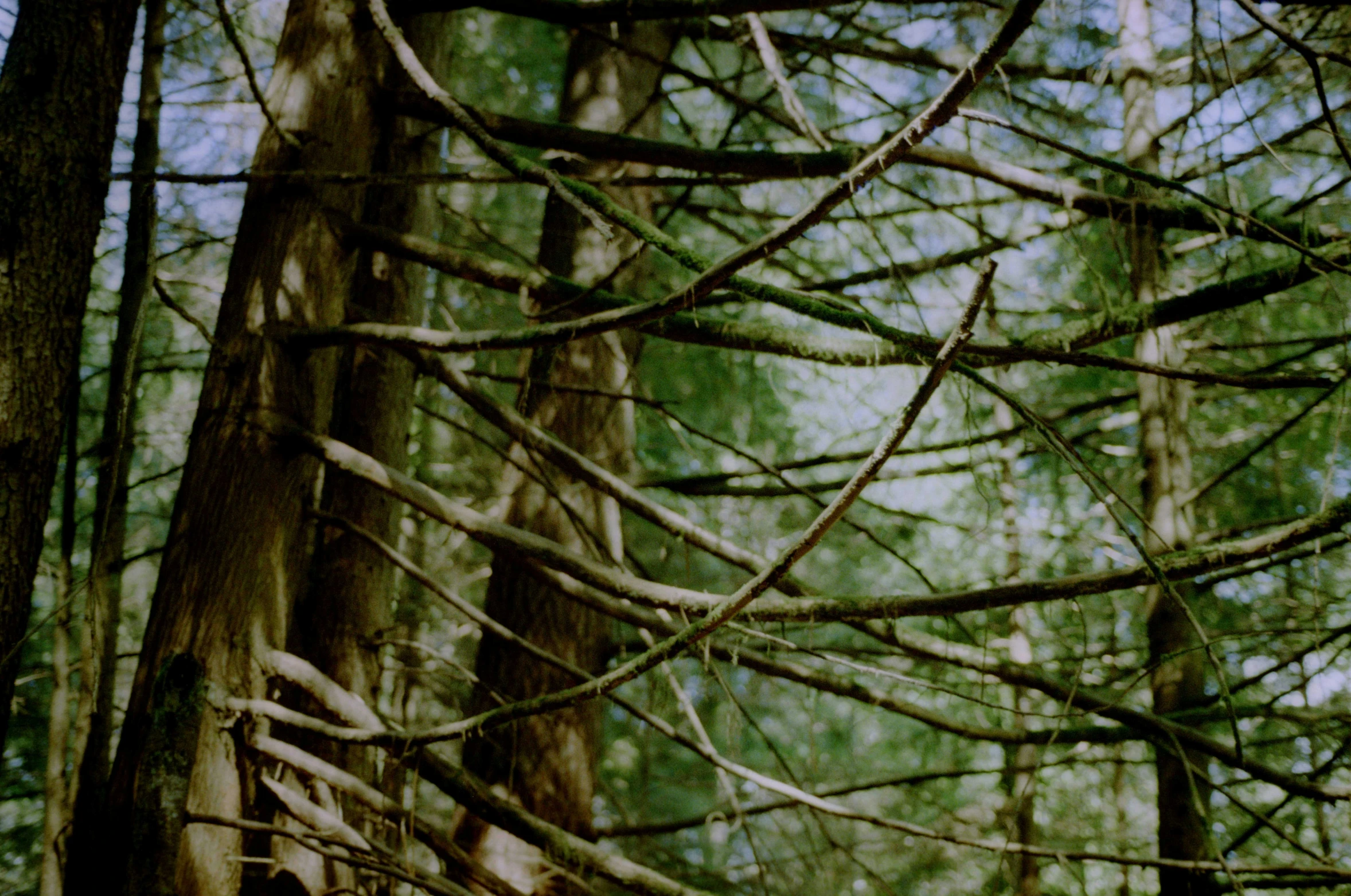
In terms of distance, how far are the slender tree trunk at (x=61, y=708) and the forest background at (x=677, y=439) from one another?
0.02m

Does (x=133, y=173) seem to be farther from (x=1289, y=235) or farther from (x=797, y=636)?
(x=797, y=636)

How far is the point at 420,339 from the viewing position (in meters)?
2.63

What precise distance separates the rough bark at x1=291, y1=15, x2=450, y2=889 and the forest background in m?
0.02

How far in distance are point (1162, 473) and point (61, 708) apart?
15.4ft

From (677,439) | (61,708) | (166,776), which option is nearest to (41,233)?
(61,708)

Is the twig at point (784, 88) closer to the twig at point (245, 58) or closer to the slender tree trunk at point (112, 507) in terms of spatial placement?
the twig at point (245, 58)

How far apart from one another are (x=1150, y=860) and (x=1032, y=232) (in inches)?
118

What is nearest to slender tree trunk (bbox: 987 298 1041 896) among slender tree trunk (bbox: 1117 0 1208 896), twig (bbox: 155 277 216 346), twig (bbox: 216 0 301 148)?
slender tree trunk (bbox: 1117 0 1208 896)

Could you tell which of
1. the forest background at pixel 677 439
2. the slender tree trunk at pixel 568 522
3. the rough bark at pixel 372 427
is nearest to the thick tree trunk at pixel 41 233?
the forest background at pixel 677 439

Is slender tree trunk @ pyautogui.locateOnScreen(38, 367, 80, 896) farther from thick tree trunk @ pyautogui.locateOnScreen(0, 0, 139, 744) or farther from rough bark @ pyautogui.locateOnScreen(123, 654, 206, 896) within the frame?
rough bark @ pyautogui.locateOnScreen(123, 654, 206, 896)

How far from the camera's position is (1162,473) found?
4.46m

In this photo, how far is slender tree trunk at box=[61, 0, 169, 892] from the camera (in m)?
2.61

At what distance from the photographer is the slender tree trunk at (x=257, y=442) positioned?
8.81 ft

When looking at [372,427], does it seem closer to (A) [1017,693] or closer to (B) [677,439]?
(B) [677,439]
